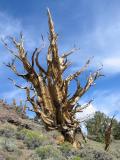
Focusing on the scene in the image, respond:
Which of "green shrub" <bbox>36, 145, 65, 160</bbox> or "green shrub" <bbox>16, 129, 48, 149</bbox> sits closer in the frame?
"green shrub" <bbox>36, 145, 65, 160</bbox>

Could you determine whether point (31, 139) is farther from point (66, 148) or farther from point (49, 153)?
point (49, 153)

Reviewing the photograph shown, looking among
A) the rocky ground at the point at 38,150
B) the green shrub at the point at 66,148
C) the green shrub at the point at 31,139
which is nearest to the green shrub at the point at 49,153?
the rocky ground at the point at 38,150

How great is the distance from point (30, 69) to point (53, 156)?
10.6 ft

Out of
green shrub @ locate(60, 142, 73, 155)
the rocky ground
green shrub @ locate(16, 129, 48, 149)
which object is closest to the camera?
the rocky ground

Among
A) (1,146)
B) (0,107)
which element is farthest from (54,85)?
(0,107)

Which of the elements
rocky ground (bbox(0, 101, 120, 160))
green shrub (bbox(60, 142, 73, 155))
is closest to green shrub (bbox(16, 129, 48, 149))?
rocky ground (bbox(0, 101, 120, 160))

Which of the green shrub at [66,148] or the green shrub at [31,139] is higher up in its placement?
the green shrub at [31,139]

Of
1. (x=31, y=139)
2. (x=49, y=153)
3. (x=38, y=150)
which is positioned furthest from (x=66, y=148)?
(x=31, y=139)

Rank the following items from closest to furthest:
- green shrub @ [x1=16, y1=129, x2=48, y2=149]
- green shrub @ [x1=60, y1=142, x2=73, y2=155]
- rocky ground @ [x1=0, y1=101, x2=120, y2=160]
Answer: rocky ground @ [x1=0, y1=101, x2=120, y2=160] < green shrub @ [x1=60, y1=142, x2=73, y2=155] < green shrub @ [x1=16, y1=129, x2=48, y2=149]

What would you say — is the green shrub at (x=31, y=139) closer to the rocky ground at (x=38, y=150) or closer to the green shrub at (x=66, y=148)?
the rocky ground at (x=38, y=150)

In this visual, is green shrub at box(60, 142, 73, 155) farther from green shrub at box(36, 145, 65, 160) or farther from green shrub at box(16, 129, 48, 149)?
green shrub at box(16, 129, 48, 149)

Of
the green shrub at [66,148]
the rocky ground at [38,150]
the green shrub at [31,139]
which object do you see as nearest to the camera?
the rocky ground at [38,150]

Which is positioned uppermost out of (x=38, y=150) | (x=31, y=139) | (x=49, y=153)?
(x=31, y=139)

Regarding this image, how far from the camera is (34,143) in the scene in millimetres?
15773
